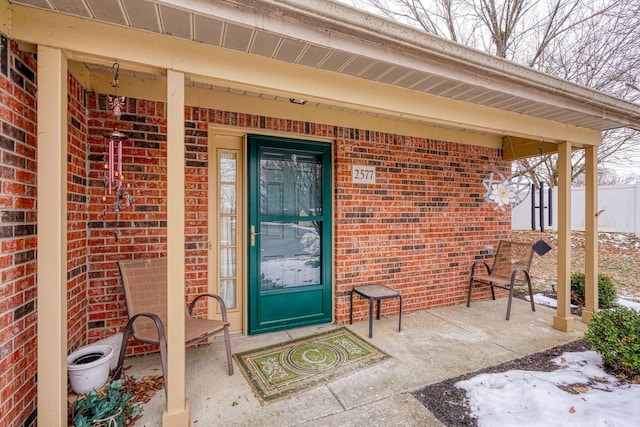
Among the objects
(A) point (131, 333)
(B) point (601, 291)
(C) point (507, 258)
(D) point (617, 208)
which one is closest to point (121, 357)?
(A) point (131, 333)

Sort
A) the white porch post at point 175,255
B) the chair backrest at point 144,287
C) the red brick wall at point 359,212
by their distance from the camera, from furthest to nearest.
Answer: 1. the red brick wall at point 359,212
2. the chair backrest at point 144,287
3. the white porch post at point 175,255

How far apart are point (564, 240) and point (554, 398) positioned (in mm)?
2029

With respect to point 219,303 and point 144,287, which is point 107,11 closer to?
Result: point 144,287

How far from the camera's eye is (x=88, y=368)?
6.63 ft

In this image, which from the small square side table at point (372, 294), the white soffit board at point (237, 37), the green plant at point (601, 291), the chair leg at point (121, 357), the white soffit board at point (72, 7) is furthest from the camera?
the green plant at point (601, 291)

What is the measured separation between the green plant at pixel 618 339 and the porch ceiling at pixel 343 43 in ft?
6.61

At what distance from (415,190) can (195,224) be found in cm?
281

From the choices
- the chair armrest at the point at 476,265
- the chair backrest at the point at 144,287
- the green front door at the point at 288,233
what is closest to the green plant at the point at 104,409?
the chair backrest at the point at 144,287

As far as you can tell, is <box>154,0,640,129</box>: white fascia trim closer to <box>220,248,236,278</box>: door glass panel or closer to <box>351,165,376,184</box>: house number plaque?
<box>351,165,376,184</box>: house number plaque

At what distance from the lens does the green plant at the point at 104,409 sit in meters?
1.73

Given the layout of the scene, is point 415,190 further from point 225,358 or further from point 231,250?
point 225,358

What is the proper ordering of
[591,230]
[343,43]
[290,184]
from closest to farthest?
[343,43], [290,184], [591,230]

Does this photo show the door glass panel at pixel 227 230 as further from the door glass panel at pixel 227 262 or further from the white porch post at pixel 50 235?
the white porch post at pixel 50 235

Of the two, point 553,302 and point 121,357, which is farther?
point 553,302
